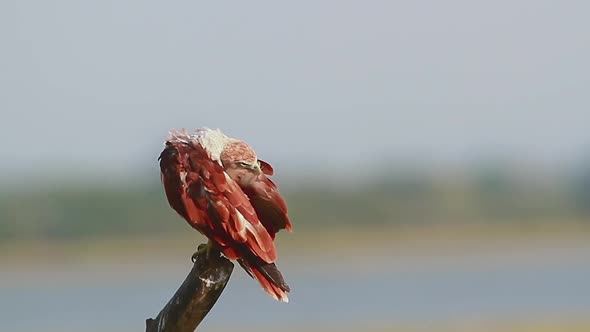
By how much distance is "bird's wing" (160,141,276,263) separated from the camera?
14.8 feet

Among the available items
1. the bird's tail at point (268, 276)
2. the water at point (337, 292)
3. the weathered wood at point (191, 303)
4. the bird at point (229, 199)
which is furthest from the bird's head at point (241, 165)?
the water at point (337, 292)

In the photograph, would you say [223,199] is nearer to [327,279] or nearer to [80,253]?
Answer: [327,279]

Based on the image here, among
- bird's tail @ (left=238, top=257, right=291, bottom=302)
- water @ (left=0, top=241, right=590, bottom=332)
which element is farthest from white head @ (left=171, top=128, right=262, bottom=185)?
water @ (left=0, top=241, right=590, bottom=332)

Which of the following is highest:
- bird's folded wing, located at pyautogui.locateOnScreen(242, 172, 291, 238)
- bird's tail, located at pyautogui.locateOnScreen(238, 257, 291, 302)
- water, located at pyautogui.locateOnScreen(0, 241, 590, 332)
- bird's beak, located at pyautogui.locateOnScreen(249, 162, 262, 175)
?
bird's beak, located at pyautogui.locateOnScreen(249, 162, 262, 175)

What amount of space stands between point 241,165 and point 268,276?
40cm

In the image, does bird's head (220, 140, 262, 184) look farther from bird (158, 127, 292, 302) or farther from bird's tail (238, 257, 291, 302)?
bird's tail (238, 257, 291, 302)

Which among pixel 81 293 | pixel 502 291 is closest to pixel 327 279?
pixel 81 293

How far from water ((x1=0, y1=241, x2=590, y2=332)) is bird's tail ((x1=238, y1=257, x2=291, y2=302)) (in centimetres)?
1670

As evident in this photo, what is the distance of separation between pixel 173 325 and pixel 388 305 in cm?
2175

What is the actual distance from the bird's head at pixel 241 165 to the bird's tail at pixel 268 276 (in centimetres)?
28

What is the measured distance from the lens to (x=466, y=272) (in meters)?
36.9

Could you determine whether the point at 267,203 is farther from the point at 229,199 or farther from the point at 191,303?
the point at 191,303

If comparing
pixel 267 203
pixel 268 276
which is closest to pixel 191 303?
pixel 268 276

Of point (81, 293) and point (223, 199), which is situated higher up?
point (223, 199)
